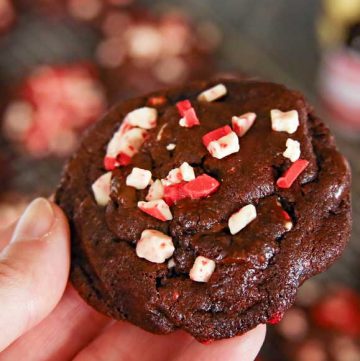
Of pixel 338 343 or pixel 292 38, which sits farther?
pixel 292 38

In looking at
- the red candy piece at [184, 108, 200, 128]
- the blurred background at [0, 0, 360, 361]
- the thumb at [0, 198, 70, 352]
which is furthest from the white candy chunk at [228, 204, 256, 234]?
the blurred background at [0, 0, 360, 361]

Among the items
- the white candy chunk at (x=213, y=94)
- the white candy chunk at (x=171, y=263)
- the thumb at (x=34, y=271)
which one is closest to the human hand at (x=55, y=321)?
the thumb at (x=34, y=271)

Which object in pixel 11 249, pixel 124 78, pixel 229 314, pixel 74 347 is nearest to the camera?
pixel 229 314

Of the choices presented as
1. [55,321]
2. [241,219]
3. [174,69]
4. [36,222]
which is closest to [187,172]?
[241,219]

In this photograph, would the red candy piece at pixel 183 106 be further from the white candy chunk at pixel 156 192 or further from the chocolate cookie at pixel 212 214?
the white candy chunk at pixel 156 192

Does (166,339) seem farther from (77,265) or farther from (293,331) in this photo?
(293,331)

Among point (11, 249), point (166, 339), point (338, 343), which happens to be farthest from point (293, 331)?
point (11, 249)

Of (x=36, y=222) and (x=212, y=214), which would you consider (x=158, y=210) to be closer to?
(x=212, y=214)
